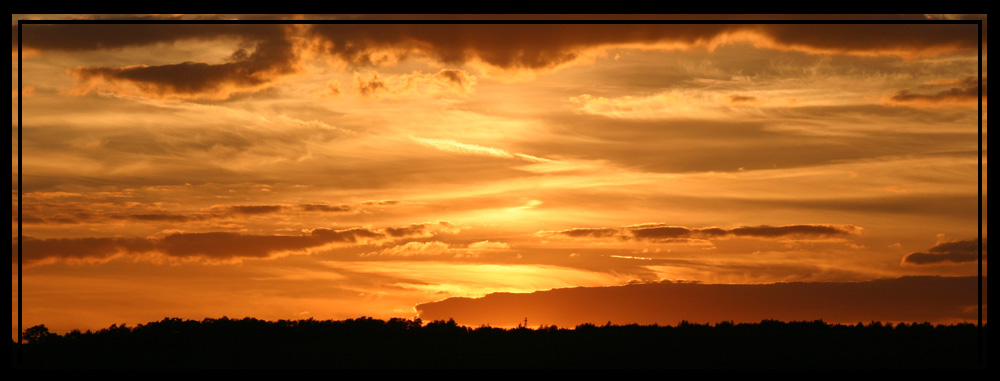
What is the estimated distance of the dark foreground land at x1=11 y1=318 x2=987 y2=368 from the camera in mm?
39094

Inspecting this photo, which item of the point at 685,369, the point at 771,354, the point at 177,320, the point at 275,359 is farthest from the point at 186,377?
the point at 771,354

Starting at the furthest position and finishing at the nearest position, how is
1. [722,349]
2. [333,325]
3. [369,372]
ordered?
[333,325] < [722,349] < [369,372]

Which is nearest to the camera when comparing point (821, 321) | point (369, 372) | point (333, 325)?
point (369, 372)

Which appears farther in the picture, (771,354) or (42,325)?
(42,325)

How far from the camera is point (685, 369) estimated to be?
3812 cm

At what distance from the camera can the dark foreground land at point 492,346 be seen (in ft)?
128

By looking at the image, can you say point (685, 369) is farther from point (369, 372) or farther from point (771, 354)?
point (369, 372)

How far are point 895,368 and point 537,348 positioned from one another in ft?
44.4

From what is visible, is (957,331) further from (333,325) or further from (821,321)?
(333,325)

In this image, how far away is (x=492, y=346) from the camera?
4253cm
